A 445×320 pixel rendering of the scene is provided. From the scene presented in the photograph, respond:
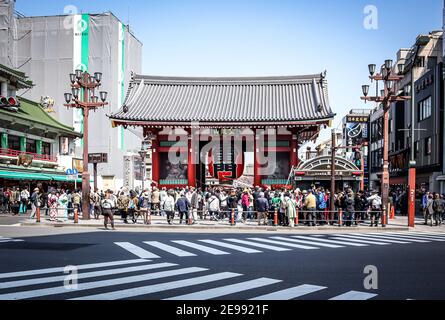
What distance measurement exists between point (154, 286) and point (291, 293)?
8.94ft

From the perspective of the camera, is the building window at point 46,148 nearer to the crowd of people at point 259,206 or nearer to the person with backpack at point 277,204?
the crowd of people at point 259,206

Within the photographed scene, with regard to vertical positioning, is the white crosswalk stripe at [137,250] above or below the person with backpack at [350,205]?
below

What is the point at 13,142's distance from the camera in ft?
118

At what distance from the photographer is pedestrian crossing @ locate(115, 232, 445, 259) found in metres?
13.0

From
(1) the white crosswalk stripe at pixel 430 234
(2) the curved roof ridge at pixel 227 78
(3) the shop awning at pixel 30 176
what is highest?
(2) the curved roof ridge at pixel 227 78

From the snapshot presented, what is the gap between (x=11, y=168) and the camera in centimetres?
3228

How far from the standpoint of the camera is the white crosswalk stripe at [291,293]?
7.37 meters

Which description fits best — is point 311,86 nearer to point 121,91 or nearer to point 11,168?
point 11,168

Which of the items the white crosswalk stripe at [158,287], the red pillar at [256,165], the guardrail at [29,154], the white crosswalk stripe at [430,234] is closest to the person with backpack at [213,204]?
the red pillar at [256,165]

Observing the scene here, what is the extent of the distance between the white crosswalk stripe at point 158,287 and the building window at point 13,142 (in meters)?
31.8

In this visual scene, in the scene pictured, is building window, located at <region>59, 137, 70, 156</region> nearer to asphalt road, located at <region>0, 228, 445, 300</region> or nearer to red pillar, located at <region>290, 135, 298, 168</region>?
red pillar, located at <region>290, 135, 298, 168</region>

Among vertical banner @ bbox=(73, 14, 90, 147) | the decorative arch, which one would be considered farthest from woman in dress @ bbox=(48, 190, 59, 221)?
vertical banner @ bbox=(73, 14, 90, 147)

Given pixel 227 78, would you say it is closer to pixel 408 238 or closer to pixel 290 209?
pixel 290 209

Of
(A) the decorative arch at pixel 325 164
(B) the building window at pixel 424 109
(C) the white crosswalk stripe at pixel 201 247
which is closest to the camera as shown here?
(C) the white crosswalk stripe at pixel 201 247
